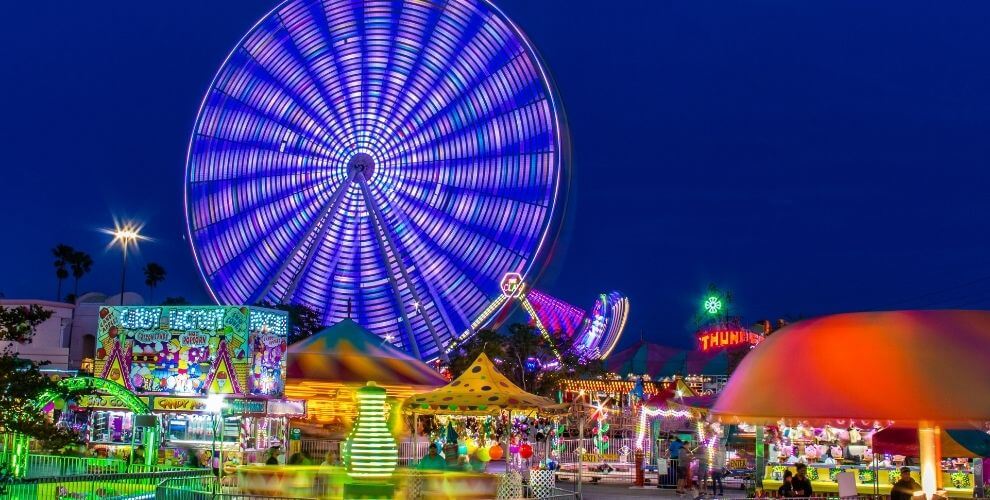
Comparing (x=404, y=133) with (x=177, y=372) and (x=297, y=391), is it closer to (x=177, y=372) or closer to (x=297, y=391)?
(x=297, y=391)

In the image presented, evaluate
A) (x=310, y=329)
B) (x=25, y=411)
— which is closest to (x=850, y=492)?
(x=25, y=411)

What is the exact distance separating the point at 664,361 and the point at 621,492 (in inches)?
1898

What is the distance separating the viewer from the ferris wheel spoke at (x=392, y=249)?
45.0 metres

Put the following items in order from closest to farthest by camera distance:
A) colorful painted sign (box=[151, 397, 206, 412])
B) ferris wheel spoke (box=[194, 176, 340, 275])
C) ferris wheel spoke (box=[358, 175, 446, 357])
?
colorful painted sign (box=[151, 397, 206, 412])
ferris wheel spoke (box=[358, 175, 446, 357])
ferris wheel spoke (box=[194, 176, 340, 275])

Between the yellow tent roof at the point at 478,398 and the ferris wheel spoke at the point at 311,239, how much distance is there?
73.6ft

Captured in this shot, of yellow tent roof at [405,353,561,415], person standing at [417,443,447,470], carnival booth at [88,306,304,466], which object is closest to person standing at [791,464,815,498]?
person standing at [417,443,447,470]

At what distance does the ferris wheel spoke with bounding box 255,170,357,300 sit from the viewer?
46.2 metres

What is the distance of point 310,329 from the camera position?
56.5m

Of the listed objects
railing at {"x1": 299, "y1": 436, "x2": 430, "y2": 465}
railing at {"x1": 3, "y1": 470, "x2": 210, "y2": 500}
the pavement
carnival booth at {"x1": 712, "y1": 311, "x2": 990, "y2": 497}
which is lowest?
the pavement

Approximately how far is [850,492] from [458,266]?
29.7 metres

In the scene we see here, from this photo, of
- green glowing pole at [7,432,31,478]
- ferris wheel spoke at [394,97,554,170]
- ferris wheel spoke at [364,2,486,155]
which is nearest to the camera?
green glowing pole at [7,432,31,478]

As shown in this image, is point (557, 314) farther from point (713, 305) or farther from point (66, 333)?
point (713, 305)

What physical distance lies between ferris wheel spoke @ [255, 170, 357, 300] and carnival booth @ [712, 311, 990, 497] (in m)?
36.8

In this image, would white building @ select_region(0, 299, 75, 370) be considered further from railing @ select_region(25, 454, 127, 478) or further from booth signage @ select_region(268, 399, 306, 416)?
railing @ select_region(25, 454, 127, 478)
